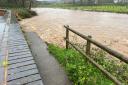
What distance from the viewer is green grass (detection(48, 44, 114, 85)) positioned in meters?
5.02

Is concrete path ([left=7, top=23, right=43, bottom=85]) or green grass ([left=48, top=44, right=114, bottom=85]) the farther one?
green grass ([left=48, top=44, right=114, bottom=85])

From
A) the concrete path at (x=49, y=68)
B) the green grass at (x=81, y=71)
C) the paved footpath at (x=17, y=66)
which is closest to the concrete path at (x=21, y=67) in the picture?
the paved footpath at (x=17, y=66)

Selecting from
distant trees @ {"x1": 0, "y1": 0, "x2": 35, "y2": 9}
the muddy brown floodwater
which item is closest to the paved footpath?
the muddy brown floodwater

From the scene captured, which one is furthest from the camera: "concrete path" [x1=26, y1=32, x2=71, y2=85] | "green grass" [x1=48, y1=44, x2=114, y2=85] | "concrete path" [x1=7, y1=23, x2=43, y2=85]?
"concrete path" [x1=26, y1=32, x2=71, y2=85]

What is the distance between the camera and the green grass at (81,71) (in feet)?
16.5

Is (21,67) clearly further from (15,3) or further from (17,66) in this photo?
(15,3)

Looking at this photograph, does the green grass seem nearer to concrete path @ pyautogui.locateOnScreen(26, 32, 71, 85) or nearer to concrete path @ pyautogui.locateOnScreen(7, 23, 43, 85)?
concrete path @ pyautogui.locateOnScreen(26, 32, 71, 85)

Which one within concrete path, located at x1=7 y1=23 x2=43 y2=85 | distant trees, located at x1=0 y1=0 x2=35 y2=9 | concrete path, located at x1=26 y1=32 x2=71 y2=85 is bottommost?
concrete path, located at x1=26 y1=32 x2=71 y2=85

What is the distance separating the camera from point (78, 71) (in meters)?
5.53

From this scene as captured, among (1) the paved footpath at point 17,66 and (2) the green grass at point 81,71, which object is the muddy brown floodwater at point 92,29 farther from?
(1) the paved footpath at point 17,66

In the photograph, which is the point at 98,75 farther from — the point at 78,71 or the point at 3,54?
the point at 3,54

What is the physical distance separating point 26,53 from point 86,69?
5.94 feet

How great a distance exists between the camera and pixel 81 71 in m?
5.45

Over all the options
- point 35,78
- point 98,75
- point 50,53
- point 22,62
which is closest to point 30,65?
point 22,62
